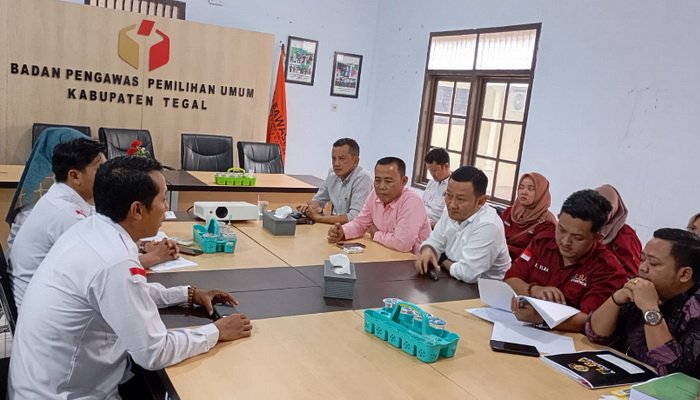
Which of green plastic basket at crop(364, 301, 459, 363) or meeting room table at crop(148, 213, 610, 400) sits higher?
green plastic basket at crop(364, 301, 459, 363)

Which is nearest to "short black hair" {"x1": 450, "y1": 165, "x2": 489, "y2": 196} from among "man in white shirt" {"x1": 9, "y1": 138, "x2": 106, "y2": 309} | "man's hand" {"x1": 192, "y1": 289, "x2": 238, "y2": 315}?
"man's hand" {"x1": 192, "y1": 289, "x2": 238, "y2": 315}

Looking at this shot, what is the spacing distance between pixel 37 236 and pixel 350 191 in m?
2.20

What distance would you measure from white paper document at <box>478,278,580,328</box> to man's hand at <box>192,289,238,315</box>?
926 mm

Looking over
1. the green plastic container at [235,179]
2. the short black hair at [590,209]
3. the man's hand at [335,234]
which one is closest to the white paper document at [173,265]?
the man's hand at [335,234]

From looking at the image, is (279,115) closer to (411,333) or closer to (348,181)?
(348,181)

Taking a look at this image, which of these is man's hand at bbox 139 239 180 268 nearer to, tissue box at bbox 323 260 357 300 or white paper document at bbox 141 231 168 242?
white paper document at bbox 141 231 168 242

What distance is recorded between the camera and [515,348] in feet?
5.65

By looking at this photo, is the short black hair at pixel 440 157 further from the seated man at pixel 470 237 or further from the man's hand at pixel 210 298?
the man's hand at pixel 210 298

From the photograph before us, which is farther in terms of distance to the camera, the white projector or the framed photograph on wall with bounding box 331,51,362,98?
the framed photograph on wall with bounding box 331,51,362,98

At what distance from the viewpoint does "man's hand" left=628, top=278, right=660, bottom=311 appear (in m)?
1.67

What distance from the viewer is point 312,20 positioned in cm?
669

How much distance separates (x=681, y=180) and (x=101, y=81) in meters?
5.17

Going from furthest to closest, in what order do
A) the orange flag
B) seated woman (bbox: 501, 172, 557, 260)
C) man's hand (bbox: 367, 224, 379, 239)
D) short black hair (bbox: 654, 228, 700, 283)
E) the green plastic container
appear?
1. the orange flag
2. the green plastic container
3. seated woman (bbox: 501, 172, 557, 260)
4. man's hand (bbox: 367, 224, 379, 239)
5. short black hair (bbox: 654, 228, 700, 283)

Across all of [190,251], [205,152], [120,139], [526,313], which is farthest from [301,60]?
[526,313]
